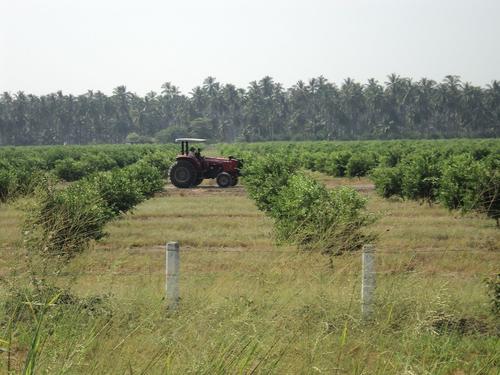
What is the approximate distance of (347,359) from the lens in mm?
3000

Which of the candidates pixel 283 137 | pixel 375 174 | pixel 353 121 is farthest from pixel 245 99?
pixel 375 174

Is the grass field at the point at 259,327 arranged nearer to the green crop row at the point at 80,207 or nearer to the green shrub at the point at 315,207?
the green crop row at the point at 80,207

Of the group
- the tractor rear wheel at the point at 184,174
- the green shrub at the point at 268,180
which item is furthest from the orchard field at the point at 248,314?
the tractor rear wheel at the point at 184,174

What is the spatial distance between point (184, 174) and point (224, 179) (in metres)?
2.12

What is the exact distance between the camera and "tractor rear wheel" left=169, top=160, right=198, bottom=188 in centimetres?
2623

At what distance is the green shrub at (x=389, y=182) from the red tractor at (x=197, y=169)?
7.93 metres

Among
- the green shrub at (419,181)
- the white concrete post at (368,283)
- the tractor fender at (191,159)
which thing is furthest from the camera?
the tractor fender at (191,159)

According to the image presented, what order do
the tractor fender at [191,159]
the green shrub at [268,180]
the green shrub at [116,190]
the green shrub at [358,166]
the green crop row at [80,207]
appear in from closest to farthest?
the green crop row at [80,207], the green shrub at [116,190], the green shrub at [268,180], the tractor fender at [191,159], the green shrub at [358,166]

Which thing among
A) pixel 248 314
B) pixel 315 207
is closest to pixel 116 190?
pixel 315 207

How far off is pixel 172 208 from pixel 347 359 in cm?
1770

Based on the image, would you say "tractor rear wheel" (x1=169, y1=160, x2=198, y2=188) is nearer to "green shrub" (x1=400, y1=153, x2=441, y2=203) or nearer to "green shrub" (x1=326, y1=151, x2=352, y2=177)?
"green shrub" (x1=400, y1=153, x2=441, y2=203)

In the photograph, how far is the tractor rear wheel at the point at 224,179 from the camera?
89.9 feet

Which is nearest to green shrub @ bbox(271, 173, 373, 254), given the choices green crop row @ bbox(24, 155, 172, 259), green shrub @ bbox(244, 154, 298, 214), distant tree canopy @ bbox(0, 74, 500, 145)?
green crop row @ bbox(24, 155, 172, 259)

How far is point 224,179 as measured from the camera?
2744cm
